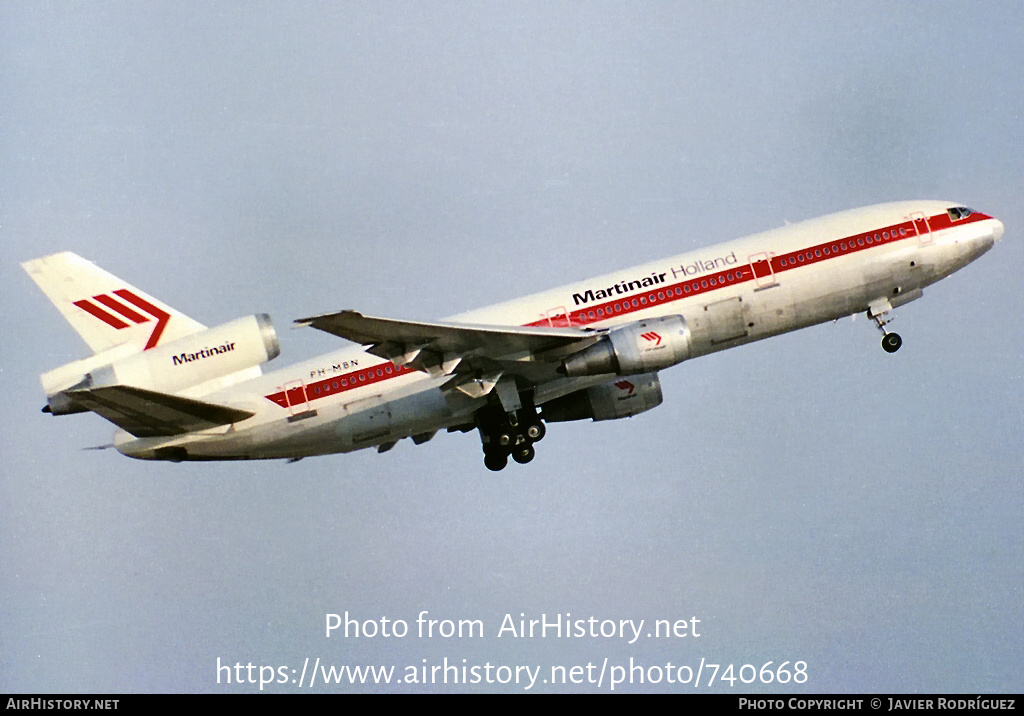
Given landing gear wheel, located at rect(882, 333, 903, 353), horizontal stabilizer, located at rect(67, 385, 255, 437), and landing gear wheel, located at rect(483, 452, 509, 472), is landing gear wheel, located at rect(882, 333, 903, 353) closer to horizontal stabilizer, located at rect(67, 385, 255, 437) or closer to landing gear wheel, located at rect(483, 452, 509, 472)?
landing gear wheel, located at rect(483, 452, 509, 472)

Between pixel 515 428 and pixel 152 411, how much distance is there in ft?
36.9

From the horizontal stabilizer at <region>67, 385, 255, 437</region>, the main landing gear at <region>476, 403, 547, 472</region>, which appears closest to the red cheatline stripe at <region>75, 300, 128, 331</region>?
the horizontal stabilizer at <region>67, 385, 255, 437</region>

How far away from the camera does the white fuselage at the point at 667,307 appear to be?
1736 inches

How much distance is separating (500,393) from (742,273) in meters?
8.22

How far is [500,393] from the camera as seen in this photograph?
148 feet

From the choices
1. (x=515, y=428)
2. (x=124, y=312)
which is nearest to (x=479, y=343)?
(x=515, y=428)

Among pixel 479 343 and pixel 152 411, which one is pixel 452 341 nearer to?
pixel 479 343

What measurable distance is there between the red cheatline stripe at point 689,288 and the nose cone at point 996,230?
167 cm

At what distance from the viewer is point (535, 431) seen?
46719 mm

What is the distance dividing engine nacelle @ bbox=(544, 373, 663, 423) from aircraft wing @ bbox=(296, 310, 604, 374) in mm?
4821

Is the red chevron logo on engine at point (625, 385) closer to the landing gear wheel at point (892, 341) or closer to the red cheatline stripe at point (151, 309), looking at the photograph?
the landing gear wheel at point (892, 341)

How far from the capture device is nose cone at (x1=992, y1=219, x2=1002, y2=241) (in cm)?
4662

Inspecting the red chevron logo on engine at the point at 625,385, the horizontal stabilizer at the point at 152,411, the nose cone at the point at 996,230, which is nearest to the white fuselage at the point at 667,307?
the horizontal stabilizer at the point at 152,411

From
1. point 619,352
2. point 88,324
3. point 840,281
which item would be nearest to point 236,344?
point 88,324
